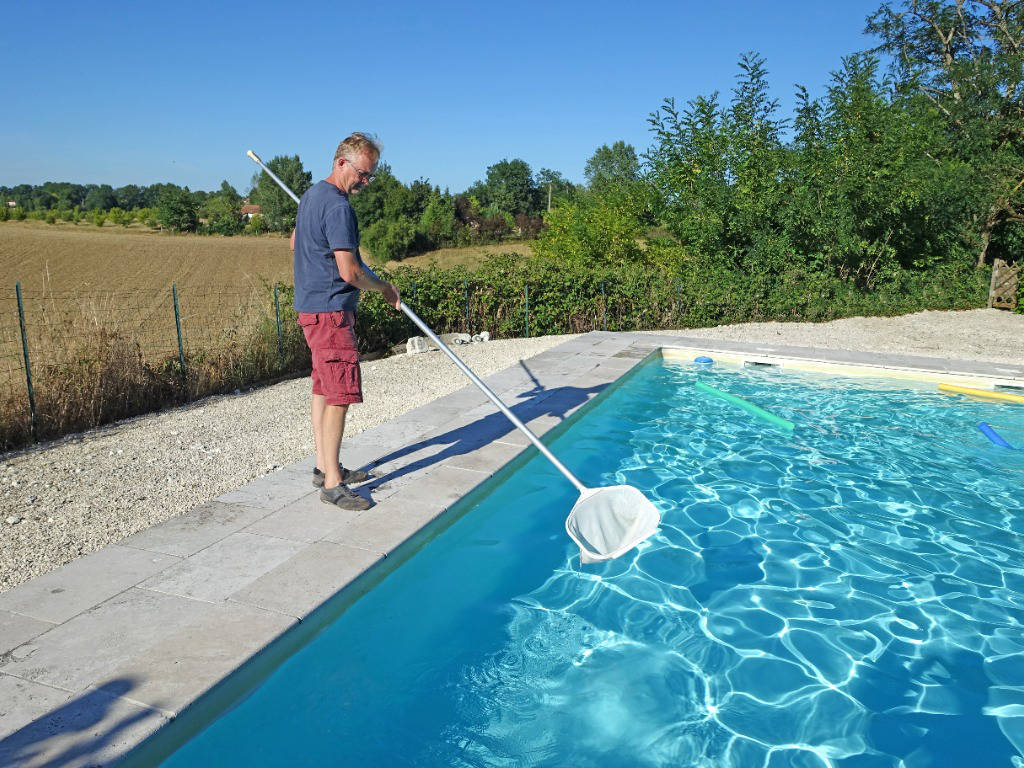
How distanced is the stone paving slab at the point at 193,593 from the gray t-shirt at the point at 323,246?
3.71 ft

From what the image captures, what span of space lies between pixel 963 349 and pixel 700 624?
813 cm

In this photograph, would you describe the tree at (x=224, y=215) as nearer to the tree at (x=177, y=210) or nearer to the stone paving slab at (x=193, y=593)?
the tree at (x=177, y=210)

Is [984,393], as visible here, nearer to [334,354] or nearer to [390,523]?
[390,523]

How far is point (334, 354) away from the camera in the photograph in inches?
142

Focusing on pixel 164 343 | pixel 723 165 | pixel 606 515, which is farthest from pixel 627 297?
pixel 606 515

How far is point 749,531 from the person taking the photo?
441 cm

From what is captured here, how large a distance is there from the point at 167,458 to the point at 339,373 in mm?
2017

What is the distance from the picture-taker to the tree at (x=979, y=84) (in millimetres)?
13438

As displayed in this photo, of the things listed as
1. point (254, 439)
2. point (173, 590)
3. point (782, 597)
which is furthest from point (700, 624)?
point (254, 439)

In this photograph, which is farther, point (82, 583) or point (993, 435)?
point (993, 435)

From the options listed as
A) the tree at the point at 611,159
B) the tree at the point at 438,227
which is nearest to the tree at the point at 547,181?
the tree at the point at 611,159

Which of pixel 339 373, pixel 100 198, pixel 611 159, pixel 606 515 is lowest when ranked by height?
pixel 606 515

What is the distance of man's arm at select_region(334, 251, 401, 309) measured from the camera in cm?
344

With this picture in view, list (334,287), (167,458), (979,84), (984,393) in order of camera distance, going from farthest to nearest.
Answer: (979,84) → (984,393) → (167,458) → (334,287)
